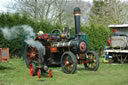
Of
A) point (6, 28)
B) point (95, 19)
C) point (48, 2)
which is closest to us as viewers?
point (6, 28)

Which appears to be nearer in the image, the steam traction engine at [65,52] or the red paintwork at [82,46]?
the steam traction engine at [65,52]

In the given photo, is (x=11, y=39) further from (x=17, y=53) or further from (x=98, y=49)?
(x=98, y=49)

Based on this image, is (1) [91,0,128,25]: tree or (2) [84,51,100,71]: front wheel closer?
(2) [84,51,100,71]: front wheel

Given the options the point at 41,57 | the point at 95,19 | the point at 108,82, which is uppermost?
the point at 95,19

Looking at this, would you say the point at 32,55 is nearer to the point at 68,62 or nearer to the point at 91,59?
the point at 68,62

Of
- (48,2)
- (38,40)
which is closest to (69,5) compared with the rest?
(48,2)

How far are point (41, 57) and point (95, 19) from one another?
23921 mm

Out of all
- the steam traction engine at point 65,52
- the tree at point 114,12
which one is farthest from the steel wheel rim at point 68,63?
the tree at point 114,12

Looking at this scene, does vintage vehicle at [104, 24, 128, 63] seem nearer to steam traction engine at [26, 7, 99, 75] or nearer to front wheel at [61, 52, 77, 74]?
steam traction engine at [26, 7, 99, 75]

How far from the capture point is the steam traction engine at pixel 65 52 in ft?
27.5

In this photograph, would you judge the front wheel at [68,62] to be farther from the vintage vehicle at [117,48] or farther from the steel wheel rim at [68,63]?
the vintage vehicle at [117,48]

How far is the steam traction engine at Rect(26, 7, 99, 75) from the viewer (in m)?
8.39

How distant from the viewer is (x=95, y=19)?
32.1 m

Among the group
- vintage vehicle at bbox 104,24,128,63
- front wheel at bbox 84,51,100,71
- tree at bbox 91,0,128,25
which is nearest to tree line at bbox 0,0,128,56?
tree at bbox 91,0,128,25
